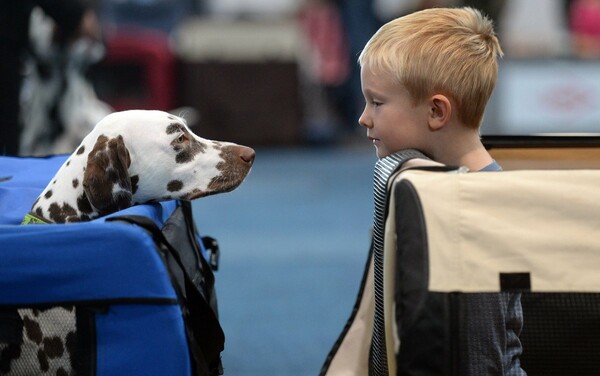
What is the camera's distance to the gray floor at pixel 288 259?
14.8 feet

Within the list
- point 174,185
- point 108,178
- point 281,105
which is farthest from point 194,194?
point 281,105

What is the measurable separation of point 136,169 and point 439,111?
836mm

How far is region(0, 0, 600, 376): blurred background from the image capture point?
208 inches

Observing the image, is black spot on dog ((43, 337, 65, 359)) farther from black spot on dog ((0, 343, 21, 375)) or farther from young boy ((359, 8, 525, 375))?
young boy ((359, 8, 525, 375))

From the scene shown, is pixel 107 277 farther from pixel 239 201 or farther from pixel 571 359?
pixel 239 201

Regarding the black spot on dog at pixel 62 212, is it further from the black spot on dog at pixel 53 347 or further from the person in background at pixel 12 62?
the person in background at pixel 12 62

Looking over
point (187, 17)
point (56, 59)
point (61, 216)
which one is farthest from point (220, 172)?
point (187, 17)

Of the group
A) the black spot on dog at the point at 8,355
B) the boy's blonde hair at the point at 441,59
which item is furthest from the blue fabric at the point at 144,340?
the boy's blonde hair at the point at 441,59

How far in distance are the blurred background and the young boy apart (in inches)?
19.5

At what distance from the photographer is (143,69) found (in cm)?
1286

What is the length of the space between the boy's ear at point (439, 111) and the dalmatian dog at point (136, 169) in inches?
24.9

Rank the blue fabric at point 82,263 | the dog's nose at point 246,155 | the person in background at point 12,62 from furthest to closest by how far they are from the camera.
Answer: the person in background at point 12,62 < the dog's nose at point 246,155 < the blue fabric at point 82,263

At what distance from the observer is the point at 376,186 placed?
2.64 meters

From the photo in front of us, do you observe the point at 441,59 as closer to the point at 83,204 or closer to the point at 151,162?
the point at 151,162
